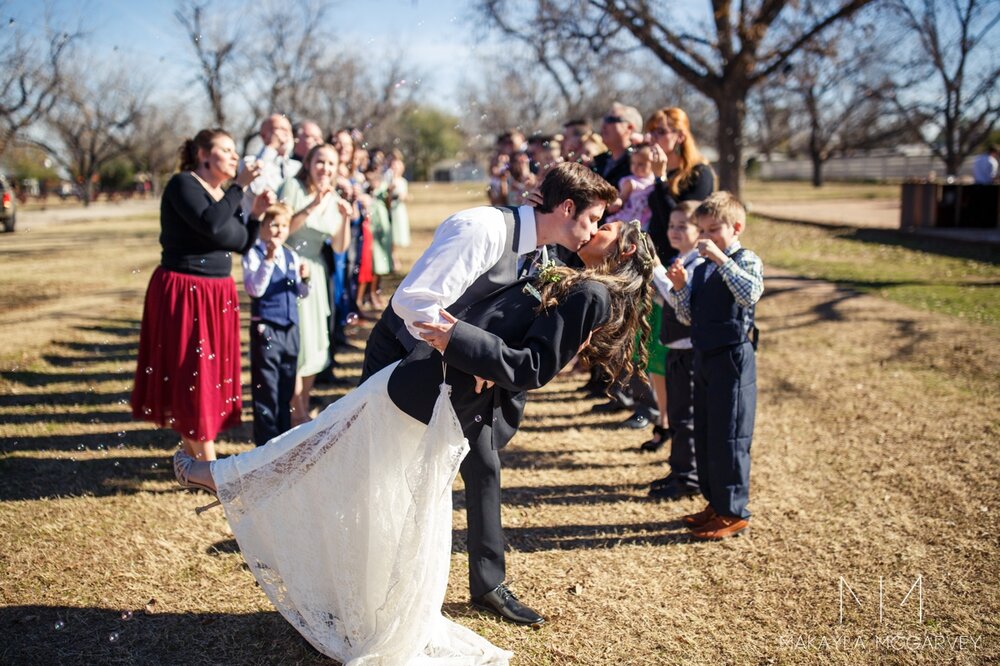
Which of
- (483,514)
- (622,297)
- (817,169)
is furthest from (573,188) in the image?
(817,169)

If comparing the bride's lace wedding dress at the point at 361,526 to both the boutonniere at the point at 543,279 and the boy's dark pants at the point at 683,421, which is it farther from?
the boy's dark pants at the point at 683,421

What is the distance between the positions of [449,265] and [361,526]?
109 centimetres

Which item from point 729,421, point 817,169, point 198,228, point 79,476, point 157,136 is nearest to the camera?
point 729,421

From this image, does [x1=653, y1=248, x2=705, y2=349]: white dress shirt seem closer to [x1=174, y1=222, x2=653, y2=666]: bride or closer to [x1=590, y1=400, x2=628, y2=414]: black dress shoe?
[x1=174, y1=222, x2=653, y2=666]: bride

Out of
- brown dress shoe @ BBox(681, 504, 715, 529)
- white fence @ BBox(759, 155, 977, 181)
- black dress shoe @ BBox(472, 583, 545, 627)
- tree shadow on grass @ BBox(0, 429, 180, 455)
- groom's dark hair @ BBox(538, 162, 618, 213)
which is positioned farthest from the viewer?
white fence @ BBox(759, 155, 977, 181)

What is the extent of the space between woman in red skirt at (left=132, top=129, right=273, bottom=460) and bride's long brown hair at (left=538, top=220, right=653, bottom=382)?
2.44m

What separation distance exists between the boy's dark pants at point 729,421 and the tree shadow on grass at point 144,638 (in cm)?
229

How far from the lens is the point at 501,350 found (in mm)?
2711

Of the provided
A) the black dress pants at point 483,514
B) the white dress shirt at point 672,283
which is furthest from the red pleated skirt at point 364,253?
the black dress pants at point 483,514

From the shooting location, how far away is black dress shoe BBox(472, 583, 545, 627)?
11.3 ft

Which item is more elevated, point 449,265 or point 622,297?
point 449,265

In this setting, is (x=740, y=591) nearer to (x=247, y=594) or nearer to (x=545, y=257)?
(x=545, y=257)

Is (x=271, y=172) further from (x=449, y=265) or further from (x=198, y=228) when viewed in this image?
(x=449, y=265)

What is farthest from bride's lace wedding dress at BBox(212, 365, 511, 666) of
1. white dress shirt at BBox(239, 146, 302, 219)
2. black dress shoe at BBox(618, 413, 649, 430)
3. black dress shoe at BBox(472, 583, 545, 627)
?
black dress shoe at BBox(618, 413, 649, 430)
